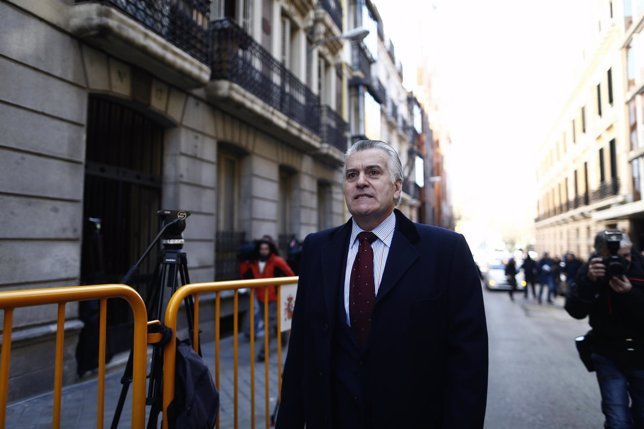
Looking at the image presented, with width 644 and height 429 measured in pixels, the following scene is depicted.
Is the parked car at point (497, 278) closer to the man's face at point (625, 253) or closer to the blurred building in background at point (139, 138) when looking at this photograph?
the blurred building in background at point (139, 138)

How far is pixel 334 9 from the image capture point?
1681 cm

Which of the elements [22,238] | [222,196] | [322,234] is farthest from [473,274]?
[222,196]

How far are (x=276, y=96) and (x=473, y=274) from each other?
34.2ft

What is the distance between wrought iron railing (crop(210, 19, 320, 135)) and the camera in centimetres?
919

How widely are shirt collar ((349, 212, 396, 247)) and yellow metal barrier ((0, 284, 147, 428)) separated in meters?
1.15

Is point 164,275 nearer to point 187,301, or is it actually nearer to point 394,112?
point 187,301

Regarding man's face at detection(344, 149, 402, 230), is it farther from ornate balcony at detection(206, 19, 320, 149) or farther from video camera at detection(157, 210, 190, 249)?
ornate balcony at detection(206, 19, 320, 149)

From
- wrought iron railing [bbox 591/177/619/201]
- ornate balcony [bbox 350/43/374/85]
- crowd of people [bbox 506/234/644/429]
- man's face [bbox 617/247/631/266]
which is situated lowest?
crowd of people [bbox 506/234/644/429]

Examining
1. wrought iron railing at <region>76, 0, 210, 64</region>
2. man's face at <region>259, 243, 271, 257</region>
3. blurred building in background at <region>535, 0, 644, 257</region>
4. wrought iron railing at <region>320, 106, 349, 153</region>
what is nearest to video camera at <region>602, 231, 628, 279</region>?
man's face at <region>259, 243, 271, 257</region>

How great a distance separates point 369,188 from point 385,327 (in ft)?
2.20

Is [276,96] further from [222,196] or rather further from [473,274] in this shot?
[473,274]

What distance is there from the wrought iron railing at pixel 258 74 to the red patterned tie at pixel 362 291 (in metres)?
7.80

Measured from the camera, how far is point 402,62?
34781mm

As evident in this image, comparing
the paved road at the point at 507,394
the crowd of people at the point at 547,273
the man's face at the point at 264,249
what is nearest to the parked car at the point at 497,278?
the crowd of people at the point at 547,273
